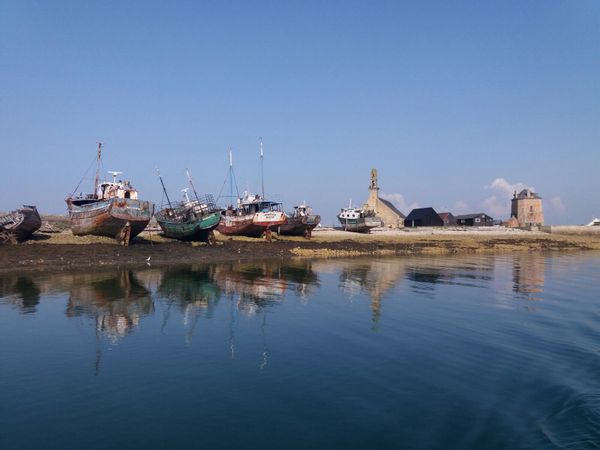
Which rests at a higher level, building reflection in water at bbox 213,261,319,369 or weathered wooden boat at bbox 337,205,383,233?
weathered wooden boat at bbox 337,205,383,233

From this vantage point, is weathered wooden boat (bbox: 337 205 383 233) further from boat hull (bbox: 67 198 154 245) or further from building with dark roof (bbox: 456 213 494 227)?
boat hull (bbox: 67 198 154 245)

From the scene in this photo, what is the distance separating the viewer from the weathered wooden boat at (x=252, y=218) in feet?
182

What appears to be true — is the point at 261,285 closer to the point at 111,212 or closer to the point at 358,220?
the point at 111,212

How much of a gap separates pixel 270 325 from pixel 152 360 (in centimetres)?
526

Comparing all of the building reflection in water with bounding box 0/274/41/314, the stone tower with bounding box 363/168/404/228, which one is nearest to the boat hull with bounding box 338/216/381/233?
the stone tower with bounding box 363/168/404/228

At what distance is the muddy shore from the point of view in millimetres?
33719

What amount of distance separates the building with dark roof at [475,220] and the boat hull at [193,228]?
72487 millimetres

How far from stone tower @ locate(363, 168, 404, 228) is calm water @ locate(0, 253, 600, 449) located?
7487 cm

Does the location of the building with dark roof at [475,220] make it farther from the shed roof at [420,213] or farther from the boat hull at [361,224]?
the boat hull at [361,224]

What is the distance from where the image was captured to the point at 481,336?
48.4 ft

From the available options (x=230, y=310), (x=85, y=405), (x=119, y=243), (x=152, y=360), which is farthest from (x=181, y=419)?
(x=119, y=243)

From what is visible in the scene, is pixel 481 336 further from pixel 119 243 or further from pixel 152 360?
pixel 119 243

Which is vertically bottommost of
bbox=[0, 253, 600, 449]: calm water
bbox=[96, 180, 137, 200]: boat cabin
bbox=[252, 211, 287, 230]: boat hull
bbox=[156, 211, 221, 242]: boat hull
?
bbox=[0, 253, 600, 449]: calm water

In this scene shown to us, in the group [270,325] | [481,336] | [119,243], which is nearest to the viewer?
[481,336]
